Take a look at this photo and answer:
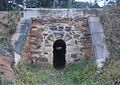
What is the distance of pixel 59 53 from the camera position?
12.2 meters

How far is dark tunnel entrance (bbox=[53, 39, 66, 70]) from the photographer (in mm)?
11720

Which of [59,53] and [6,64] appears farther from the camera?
[59,53]

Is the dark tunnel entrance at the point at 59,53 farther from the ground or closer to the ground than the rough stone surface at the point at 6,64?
closer to the ground

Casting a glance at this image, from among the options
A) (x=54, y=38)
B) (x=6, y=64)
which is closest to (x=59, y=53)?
(x=54, y=38)

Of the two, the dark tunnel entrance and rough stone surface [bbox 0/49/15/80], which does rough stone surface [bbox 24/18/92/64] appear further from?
rough stone surface [bbox 0/49/15/80]

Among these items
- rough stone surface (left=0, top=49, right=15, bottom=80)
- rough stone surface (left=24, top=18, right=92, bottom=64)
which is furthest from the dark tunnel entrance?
rough stone surface (left=0, top=49, right=15, bottom=80)

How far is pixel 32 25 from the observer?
1132 centimetres

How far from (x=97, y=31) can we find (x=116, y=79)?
10.8ft

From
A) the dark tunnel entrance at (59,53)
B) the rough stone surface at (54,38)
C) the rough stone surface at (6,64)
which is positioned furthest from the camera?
the dark tunnel entrance at (59,53)

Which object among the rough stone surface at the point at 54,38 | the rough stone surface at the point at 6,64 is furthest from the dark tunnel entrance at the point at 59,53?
the rough stone surface at the point at 6,64

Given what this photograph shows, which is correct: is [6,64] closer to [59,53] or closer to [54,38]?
[54,38]

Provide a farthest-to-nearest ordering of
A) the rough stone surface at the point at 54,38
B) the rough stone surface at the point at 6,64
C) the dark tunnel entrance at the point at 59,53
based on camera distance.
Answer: the dark tunnel entrance at the point at 59,53, the rough stone surface at the point at 54,38, the rough stone surface at the point at 6,64

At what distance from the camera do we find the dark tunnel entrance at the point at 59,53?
38.5 feet

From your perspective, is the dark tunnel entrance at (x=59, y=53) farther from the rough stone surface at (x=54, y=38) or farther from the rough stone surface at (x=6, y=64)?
the rough stone surface at (x=6, y=64)
